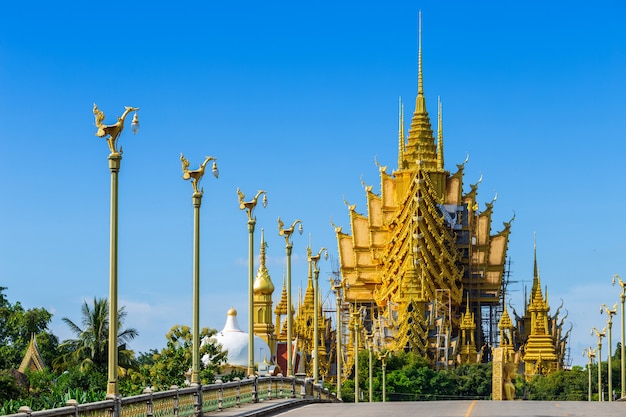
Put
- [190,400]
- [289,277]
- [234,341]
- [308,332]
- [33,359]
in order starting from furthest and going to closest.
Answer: [308,332] < [234,341] < [33,359] < [289,277] < [190,400]

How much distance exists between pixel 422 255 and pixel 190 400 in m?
84.4

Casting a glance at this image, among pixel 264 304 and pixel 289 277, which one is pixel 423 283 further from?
pixel 289 277

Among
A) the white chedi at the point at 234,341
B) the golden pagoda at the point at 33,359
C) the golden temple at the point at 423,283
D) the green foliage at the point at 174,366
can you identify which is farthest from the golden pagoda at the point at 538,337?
the green foliage at the point at 174,366

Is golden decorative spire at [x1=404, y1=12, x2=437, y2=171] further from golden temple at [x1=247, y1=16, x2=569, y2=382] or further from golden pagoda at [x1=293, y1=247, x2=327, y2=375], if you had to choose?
golden pagoda at [x1=293, y1=247, x2=327, y2=375]

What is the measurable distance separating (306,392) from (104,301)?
29926 millimetres

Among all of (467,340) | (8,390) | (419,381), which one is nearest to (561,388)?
(419,381)

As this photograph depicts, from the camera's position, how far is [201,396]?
3194 cm

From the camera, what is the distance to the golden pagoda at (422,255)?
10925 cm

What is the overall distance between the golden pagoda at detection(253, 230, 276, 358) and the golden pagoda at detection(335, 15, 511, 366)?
7.92 m

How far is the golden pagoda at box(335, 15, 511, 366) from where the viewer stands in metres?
109

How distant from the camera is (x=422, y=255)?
115 metres

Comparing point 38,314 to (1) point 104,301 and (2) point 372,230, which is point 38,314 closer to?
(1) point 104,301

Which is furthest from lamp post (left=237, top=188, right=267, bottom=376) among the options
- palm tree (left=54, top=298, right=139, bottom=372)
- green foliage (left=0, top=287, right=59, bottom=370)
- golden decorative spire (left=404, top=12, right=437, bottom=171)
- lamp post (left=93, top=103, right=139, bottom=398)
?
golden decorative spire (left=404, top=12, right=437, bottom=171)

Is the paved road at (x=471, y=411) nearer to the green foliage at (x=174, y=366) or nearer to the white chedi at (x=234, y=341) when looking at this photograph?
the green foliage at (x=174, y=366)
